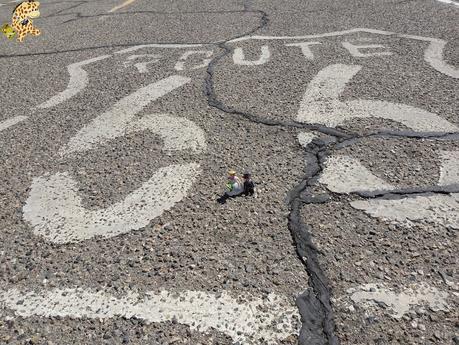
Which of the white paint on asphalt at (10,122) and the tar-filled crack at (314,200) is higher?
the white paint on asphalt at (10,122)

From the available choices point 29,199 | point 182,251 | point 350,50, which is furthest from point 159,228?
point 350,50

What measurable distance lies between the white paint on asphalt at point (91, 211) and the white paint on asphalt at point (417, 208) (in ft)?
3.91

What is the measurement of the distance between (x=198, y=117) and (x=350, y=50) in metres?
2.44

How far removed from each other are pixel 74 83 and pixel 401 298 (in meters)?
4.25

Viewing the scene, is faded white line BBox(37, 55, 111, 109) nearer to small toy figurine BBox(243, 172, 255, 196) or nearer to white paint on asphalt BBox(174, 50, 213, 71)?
white paint on asphalt BBox(174, 50, 213, 71)

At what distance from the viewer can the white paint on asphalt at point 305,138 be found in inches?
134

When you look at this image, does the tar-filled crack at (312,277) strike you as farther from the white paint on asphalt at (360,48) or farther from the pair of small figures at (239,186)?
the white paint on asphalt at (360,48)

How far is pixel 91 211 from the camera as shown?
2.85 m

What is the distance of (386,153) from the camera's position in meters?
3.18

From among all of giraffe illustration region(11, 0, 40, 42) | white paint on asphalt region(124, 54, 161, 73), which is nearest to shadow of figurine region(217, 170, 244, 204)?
white paint on asphalt region(124, 54, 161, 73)

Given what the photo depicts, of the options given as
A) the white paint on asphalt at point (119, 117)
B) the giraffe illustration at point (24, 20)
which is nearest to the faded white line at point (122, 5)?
the giraffe illustration at point (24, 20)

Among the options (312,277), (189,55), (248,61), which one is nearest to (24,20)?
(189,55)

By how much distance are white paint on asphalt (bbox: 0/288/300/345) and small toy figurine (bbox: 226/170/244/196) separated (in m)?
0.79

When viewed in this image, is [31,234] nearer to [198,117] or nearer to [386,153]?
[198,117]
